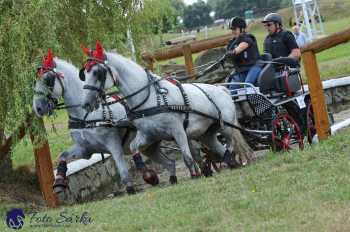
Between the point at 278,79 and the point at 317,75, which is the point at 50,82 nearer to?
the point at 278,79

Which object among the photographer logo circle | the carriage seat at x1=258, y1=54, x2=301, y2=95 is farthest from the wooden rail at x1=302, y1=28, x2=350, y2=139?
the photographer logo circle

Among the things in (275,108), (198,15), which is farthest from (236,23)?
(198,15)

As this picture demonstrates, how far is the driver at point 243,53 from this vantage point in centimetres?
1112

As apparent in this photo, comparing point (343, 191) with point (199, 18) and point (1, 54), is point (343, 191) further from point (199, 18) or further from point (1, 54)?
point (199, 18)

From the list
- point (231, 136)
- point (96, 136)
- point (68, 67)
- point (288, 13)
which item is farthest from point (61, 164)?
point (288, 13)

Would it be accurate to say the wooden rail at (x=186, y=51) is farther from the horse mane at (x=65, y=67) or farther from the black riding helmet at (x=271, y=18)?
the horse mane at (x=65, y=67)

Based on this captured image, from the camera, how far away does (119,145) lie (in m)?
10.4

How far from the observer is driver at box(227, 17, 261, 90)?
36.5 feet

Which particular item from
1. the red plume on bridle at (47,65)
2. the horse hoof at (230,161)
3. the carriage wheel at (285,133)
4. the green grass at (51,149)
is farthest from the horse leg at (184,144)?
the green grass at (51,149)

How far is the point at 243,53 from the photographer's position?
36.8 ft

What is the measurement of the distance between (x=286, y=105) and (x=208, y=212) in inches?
199

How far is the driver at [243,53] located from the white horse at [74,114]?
1916 mm

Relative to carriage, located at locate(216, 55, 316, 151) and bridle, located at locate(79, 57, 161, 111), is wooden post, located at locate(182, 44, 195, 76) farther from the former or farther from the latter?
bridle, located at locate(79, 57, 161, 111)

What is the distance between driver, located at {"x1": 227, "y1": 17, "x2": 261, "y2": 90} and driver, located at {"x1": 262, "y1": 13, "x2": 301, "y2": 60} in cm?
60
